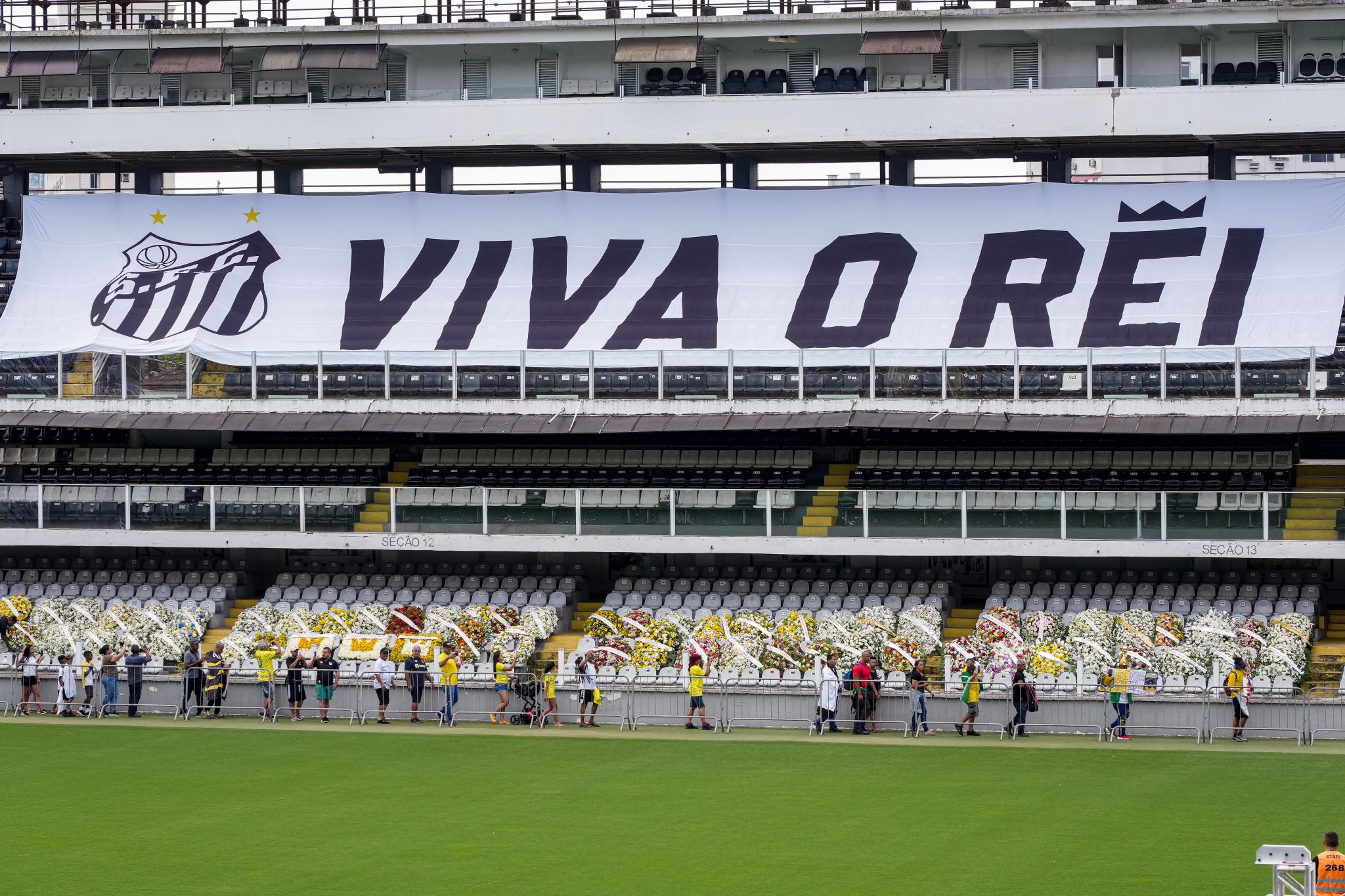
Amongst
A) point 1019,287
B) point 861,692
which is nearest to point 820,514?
point 861,692

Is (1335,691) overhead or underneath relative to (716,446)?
underneath

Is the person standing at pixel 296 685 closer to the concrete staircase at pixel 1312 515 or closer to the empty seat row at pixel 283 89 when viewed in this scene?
the empty seat row at pixel 283 89

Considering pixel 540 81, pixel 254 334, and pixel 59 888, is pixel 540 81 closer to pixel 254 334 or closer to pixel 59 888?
pixel 254 334

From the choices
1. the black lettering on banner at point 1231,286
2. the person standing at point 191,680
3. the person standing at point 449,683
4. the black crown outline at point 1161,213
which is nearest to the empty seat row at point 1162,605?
the black lettering on banner at point 1231,286

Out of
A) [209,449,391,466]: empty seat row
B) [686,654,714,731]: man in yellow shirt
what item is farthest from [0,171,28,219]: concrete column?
[686,654,714,731]: man in yellow shirt

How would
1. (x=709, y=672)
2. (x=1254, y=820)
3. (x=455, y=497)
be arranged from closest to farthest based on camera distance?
1. (x=1254, y=820)
2. (x=709, y=672)
3. (x=455, y=497)

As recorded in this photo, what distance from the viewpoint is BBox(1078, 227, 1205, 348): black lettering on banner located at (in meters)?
41.2

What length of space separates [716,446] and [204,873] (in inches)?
931

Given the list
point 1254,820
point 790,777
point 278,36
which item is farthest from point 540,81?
point 1254,820

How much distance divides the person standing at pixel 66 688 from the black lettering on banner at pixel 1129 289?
22.8 meters

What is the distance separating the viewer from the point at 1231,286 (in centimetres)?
4191

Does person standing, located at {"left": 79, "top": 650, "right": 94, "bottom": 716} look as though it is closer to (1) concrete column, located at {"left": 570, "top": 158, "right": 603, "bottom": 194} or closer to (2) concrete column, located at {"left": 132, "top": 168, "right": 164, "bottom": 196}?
(2) concrete column, located at {"left": 132, "top": 168, "right": 164, "bottom": 196}

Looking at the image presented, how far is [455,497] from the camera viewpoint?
40.7 metres

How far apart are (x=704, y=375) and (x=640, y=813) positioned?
18005 mm
